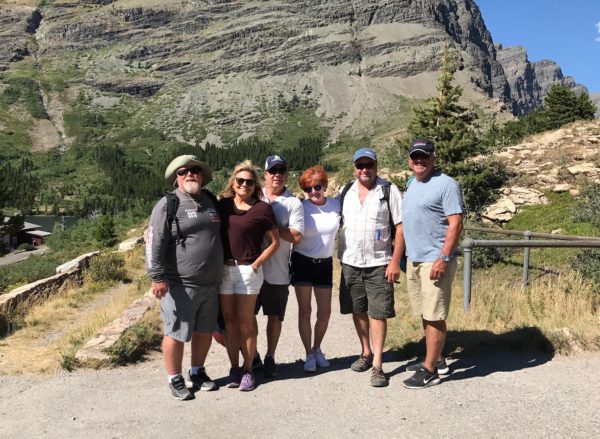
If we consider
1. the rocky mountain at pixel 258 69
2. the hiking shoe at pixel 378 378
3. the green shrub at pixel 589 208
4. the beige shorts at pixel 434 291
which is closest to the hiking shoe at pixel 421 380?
the hiking shoe at pixel 378 378

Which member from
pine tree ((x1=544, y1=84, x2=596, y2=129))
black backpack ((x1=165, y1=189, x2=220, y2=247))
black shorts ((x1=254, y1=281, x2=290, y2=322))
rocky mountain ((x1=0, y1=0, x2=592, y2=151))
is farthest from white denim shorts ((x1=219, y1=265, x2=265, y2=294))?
rocky mountain ((x1=0, y1=0, x2=592, y2=151))

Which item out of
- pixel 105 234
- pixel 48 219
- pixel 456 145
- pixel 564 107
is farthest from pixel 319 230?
pixel 48 219

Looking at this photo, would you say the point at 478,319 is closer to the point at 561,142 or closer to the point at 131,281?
the point at 131,281

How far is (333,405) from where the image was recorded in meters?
3.91

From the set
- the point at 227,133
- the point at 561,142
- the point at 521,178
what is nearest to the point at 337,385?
the point at 521,178

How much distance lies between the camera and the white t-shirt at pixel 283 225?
4.32 metres

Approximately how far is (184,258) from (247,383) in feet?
4.20

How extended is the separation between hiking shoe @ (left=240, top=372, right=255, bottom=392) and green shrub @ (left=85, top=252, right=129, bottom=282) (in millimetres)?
8719

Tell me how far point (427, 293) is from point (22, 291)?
8167mm

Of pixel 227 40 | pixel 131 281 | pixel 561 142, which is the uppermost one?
pixel 227 40

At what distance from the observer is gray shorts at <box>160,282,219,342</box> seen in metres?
4.06

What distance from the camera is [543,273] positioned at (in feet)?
30.9

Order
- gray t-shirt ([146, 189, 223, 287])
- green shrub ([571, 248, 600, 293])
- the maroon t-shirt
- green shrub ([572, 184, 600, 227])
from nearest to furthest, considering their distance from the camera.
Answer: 1. gray t-shirt ([146, 189, 223, 287])
2. the maroon t-shirt
3. green shrub ([571, 248, 600, 293])
4. green shrub ([572, 184, 600, 227])

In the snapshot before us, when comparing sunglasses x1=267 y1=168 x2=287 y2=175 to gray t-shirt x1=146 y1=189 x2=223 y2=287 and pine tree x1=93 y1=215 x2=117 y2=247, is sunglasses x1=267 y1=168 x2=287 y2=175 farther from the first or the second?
pine tree x1=93 y1=215 x2=117 y2=247
